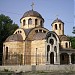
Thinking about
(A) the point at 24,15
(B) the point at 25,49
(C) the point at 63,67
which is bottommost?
(C) the point at 63,67

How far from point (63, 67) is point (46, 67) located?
2.58 metres

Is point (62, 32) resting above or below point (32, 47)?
above

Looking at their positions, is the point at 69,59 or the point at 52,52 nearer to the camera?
the point at 52,52

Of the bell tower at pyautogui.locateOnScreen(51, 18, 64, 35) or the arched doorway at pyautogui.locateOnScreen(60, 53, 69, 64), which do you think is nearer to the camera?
the arched doorway at pyautogui.locateOnScreen(60, 53, 69, 64)

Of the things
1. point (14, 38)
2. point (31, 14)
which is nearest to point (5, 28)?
point (31, 14)

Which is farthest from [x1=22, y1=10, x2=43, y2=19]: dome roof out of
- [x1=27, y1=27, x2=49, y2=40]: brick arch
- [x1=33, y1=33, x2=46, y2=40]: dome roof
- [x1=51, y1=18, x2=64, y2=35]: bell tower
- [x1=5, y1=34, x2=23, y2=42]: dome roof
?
[x1=51, y1=18, x2=64, y2=35]: bell tower

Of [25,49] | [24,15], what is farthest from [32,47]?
[24,15]

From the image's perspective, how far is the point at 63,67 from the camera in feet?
92.4

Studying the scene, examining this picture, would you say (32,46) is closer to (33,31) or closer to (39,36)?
(39,36)

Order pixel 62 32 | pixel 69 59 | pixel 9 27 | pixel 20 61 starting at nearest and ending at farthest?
pixel 20 61
pixel 69 59
pixel 62 32
pixel 9 27

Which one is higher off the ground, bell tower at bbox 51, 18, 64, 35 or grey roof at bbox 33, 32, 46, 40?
bell tower at bbox 51, 18, 64, 35

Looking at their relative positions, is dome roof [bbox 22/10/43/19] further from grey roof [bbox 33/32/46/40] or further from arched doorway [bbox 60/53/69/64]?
arched doorway [bbox 60/53/69/64]

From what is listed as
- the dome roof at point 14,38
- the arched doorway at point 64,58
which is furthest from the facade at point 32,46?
the arched doorway at point 64,58

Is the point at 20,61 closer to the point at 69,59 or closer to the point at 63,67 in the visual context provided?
the point at 63,67
